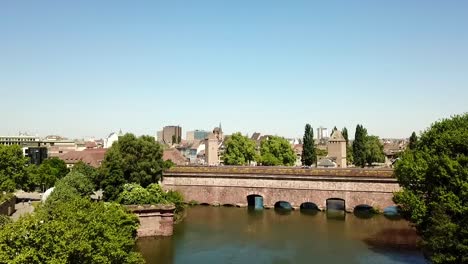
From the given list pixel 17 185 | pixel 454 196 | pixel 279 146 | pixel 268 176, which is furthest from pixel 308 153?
pixel 454 196

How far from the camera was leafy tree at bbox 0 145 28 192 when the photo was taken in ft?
147

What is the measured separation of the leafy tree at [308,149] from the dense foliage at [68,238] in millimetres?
53048

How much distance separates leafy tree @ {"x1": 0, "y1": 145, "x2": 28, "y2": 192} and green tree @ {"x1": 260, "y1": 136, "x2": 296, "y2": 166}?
3383 cm

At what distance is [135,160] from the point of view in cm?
4397

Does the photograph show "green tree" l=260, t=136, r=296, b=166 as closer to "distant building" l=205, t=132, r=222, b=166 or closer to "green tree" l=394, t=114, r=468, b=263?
"distant building" l=205, t=132, r=222, b=166

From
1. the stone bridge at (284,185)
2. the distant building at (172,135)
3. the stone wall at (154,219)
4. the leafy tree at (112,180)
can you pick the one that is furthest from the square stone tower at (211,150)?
the distant building at (172,135)

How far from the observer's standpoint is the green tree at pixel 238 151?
68.8 m

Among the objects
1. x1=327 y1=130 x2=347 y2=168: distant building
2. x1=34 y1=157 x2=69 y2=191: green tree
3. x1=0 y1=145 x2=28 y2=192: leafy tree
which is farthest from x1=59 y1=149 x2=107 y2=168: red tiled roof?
x1=327 y1=130 x2=347 y2=168: distant building

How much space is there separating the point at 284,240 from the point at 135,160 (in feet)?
55.3

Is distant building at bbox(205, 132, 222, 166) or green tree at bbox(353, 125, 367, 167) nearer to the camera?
green tree at bbox(353, 125, 367, 167)

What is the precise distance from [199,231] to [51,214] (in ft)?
68.1

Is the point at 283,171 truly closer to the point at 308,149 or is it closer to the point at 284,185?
the point at 284,185

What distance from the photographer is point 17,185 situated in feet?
155

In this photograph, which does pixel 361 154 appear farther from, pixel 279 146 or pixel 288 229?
pixel 288 229
